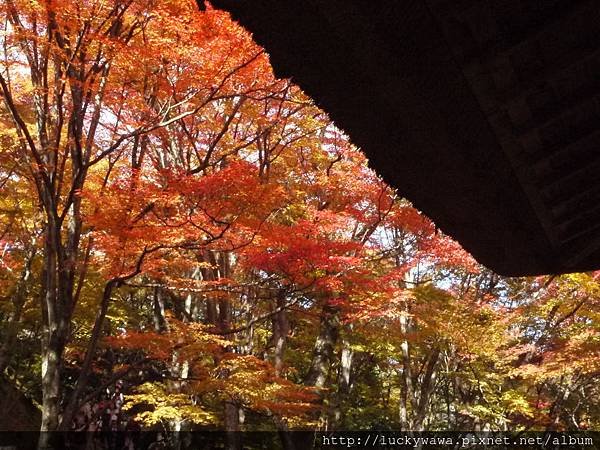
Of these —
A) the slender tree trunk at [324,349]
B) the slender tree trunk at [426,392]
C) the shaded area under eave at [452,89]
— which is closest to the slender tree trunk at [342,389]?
the slender tree trunk at [324,349]

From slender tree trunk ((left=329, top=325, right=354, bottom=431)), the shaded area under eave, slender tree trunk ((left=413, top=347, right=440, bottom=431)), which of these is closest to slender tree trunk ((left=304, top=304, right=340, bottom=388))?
slender tree trunk ((left=329, top=325, right=354, bottom=431))

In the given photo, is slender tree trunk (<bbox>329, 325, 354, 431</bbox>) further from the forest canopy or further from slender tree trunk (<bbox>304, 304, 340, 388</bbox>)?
slender tree trunk (<bbox>304, 304, 340, 388</bbox>)

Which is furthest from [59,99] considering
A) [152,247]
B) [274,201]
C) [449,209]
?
[449,209]

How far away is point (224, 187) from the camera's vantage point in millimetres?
8438

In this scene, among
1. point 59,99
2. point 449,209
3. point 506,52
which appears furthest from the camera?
point 59,99

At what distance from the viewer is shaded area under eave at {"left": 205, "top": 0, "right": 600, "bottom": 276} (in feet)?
5.26

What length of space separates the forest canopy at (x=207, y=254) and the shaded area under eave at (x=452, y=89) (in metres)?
3.77

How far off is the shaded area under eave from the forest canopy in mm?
3769

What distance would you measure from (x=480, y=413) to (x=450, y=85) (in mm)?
14591

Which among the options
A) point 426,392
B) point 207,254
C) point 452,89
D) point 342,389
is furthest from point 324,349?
point 452,89

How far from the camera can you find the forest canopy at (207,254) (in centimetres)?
823

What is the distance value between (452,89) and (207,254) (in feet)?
33.4

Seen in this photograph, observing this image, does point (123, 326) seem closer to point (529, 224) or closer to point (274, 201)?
point (274, 201)

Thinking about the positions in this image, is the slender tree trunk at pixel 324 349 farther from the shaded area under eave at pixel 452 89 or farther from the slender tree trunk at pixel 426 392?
the shaded area under eave at pixel 452 89
